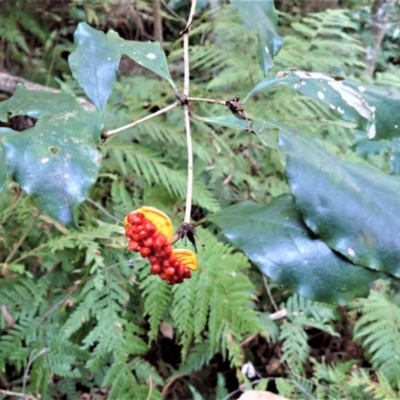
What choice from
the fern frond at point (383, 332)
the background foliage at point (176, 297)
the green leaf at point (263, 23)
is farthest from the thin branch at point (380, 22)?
the green leaf at point (263, 23)

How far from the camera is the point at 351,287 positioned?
47cm

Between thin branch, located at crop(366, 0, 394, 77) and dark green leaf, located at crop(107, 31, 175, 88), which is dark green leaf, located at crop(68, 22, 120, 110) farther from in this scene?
thin branch, located at crop(366, 0, 394, 77)

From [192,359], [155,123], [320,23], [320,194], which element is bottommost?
[192,359]

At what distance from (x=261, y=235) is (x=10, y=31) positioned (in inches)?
59.8

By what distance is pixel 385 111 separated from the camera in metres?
0.60

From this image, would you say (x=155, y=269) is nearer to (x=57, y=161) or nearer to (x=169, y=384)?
(x=57, y=161)

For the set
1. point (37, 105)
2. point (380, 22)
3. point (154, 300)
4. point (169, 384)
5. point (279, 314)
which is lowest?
point (169, 384)

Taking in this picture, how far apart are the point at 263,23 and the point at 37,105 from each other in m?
0.41

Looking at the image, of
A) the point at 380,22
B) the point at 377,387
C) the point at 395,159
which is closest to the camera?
the point at 395,159

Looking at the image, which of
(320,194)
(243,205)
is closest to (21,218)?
(243,205)

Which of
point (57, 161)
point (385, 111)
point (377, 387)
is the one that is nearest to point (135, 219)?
point (57, 161)

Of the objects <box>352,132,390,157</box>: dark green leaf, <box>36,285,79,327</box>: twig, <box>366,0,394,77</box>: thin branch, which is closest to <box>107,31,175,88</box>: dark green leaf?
<box>352,132,390,157</box>: dark green leaf

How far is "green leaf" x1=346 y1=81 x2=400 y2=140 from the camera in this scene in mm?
604

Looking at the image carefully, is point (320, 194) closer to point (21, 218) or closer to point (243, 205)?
point (243, 205)
